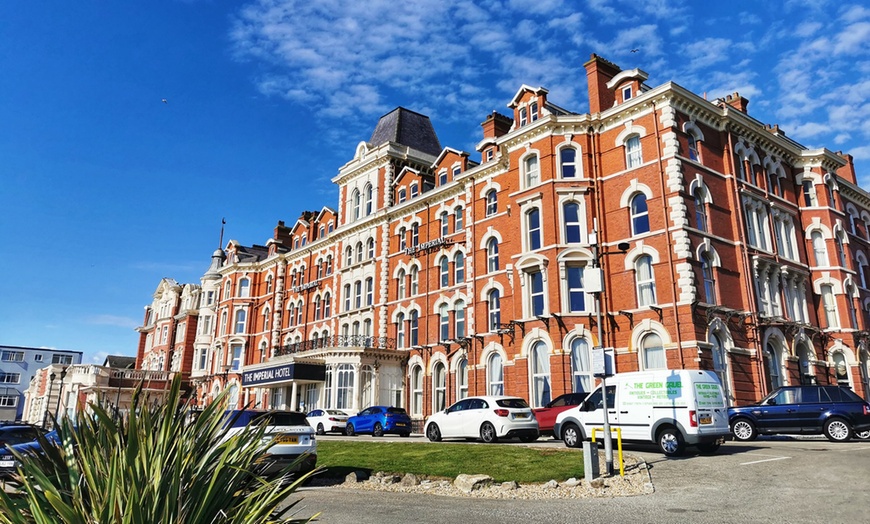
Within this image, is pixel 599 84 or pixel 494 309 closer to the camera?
pixel 599 84

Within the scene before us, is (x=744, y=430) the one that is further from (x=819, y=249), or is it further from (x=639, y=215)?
(x=819, y=249)

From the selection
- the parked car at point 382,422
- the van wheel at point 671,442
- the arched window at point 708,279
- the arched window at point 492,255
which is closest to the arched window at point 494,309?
the arched window at point 492,255

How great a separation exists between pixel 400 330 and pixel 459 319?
5.20 m

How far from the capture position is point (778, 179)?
31.4 meters

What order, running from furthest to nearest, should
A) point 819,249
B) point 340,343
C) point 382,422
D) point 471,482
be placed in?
point 340,343
point 819,249
point 382,422
point 471,482

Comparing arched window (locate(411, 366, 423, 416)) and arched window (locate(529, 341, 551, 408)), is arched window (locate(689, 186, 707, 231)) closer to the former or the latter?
arched window (locate(529, 341, 551, 408))

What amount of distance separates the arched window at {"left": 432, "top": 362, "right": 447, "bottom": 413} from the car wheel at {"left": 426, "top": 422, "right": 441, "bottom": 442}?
11.4 meters

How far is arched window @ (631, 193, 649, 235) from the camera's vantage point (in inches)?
1006

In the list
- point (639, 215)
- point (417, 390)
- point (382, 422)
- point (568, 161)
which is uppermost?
point (568, 161)

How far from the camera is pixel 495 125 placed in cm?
3478

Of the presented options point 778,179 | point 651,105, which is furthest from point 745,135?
point 651,105

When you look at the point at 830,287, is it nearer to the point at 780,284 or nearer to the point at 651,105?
the point at 780,284

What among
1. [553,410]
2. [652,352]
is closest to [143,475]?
[553,410]

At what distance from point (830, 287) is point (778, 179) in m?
6.29
